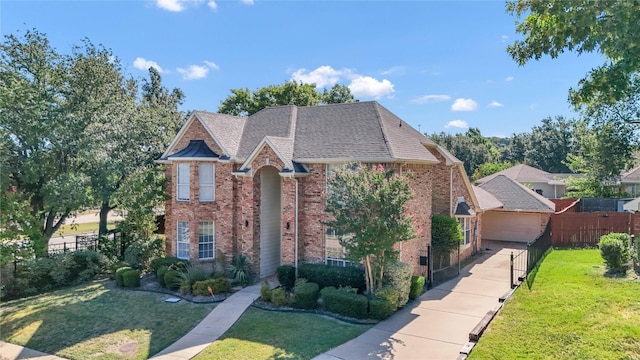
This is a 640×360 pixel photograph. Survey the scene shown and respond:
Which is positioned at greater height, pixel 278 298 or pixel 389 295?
pixel 389 295

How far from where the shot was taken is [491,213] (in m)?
28.9

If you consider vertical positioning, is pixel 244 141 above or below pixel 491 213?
above

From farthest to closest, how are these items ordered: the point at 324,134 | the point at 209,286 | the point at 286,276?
the point at 324,134
the point at 286,276
the point at 209,286

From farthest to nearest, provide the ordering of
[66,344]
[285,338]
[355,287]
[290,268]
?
[290,268]
[355,287]
[66,344]
[285,338]

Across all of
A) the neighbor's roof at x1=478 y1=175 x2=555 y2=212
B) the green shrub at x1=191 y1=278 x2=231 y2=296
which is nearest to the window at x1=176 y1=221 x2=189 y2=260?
the green shrub at x1=191 y1=278 x2=231 y2=296

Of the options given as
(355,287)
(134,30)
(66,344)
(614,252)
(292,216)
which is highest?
(134,30)

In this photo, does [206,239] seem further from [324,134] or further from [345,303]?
A: [345,303]

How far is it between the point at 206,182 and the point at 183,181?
1237mm

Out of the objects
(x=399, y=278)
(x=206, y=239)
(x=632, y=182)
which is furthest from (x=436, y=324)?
(x=632, y=182)

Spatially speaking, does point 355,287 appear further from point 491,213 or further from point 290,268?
point 491,213

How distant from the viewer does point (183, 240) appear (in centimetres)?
2061

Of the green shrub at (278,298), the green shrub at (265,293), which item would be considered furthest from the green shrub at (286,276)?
the green shrub at (278,298)

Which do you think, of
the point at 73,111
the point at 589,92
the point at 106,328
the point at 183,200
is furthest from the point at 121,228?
the point at 589,92

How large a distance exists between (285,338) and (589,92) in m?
11.8
